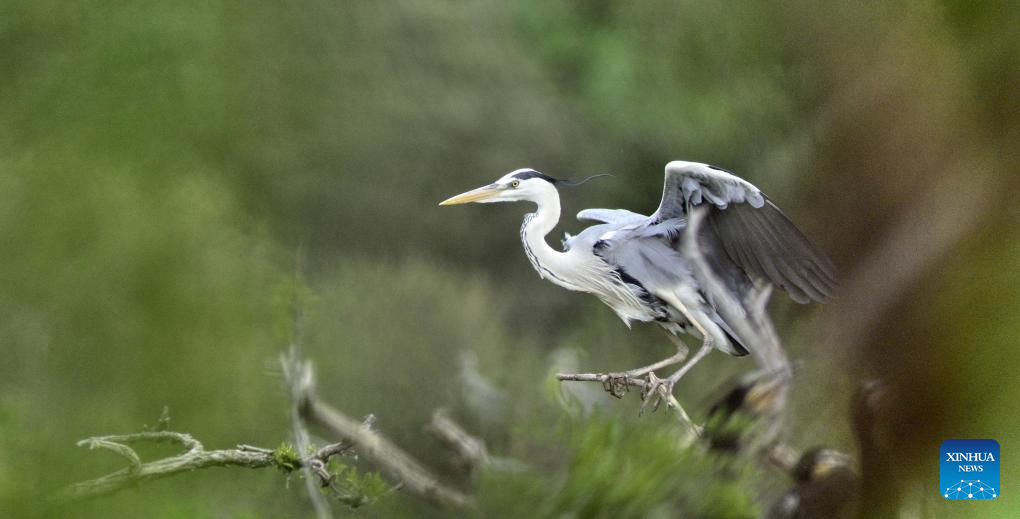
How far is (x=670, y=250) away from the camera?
171 centimetres

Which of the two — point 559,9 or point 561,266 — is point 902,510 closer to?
point 561,266

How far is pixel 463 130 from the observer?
5.50ft

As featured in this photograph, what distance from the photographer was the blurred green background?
1.53 metres

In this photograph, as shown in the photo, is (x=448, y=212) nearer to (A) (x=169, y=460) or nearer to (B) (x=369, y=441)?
(B) (x=369, y=441)

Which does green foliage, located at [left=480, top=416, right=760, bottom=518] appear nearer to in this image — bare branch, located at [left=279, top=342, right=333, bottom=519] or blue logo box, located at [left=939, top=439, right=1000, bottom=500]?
bare branch, located at [left=279, top=342, right=333, bottom=519]

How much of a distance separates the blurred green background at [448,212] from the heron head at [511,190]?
4 cm

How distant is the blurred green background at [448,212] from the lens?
153 cm

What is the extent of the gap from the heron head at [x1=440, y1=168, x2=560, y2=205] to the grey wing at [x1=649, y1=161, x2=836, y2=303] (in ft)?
0.74

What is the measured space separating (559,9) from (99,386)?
1.06 metres

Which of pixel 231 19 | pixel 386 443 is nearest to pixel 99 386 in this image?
pixel 386 443

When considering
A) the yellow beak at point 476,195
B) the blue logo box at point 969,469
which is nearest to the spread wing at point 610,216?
the yellow beak at point 476,195

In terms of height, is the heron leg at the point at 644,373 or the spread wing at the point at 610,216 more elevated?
the spread wing at the point at 610,216

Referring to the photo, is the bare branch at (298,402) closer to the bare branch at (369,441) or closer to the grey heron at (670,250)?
the bare branch at (369,441)

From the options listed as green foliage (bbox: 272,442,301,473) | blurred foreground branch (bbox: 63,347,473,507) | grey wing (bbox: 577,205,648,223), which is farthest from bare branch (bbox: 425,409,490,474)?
grey wing (bbox: 577,205,648,223)
